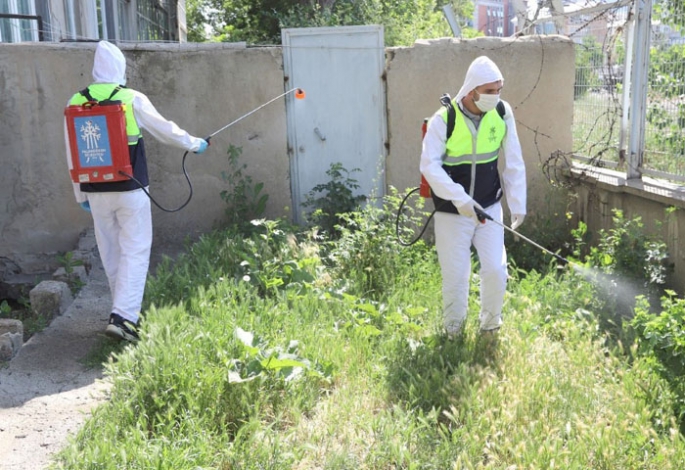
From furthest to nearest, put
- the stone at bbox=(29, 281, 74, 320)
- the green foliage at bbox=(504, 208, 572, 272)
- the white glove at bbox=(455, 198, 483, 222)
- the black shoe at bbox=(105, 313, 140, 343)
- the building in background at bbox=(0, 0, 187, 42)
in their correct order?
the building in background at bbox=(0, 0, 187, 42) → the green foliage at bbox=(504, 208, 572, 272) → the stone at bbox=(29, 281, 74, 320) → the black shoe at bbox=(105, 313, 140, 343) → the white glove at bbox=(455, 198, 483, 222)

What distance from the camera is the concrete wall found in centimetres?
726

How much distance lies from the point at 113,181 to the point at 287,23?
21.2ft

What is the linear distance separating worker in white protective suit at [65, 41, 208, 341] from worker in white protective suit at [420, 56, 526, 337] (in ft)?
6.25

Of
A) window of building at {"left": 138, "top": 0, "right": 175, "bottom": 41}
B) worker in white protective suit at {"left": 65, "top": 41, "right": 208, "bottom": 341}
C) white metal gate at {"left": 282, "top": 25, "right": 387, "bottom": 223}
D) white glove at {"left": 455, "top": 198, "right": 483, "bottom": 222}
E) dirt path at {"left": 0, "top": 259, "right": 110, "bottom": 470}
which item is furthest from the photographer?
window of building at {"left": 138, "top": 0, "right": 175, "bottom": 41}

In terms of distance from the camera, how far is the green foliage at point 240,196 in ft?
24.1

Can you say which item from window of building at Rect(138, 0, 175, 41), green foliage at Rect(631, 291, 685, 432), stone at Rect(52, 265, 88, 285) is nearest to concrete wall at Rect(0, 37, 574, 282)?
stone at Rect(52, 265, 88, 285)

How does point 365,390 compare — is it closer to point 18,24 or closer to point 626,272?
point 626,272

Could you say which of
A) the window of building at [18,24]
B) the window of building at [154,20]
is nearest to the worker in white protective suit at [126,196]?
the window of building at [18,24]

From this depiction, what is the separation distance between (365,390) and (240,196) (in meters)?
3.44

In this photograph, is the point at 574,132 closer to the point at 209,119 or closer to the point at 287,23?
the point at 209,119

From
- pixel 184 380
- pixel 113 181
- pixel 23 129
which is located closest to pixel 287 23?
pixel 23 129

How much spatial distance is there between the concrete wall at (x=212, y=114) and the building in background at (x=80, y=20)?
674 millimetres

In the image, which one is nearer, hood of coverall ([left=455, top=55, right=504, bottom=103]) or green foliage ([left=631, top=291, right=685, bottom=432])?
green foliage ([left=631, top=291, right=685, bottom=432])

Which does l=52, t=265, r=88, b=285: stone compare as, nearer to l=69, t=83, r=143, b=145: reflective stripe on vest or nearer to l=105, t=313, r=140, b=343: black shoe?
l=105, t=313, r=140, b=343: black shoe
